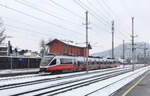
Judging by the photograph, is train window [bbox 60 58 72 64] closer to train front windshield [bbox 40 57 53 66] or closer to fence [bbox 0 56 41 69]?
train front windshield [bbox 40 57 53 66]

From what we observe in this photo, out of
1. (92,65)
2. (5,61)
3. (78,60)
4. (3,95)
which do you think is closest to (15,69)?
(5,61)

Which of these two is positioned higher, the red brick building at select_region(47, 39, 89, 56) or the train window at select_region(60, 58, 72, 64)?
the red brick building at select_region(47, 39, 89, 56)

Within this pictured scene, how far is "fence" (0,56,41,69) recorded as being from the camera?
33.4m

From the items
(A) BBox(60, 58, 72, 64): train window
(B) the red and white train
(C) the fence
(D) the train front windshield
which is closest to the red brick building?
(B) the red and white train

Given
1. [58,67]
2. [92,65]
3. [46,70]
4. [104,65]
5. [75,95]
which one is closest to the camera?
[75,95]

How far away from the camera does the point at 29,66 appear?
131ft

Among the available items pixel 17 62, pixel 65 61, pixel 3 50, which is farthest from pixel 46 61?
pixel 3 50

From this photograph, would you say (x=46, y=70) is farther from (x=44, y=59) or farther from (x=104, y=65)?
(x=104, y=65)

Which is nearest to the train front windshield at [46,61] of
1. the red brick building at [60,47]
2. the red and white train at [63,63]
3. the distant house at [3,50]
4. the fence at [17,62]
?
the red and white train at [63,63]

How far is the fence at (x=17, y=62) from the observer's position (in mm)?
33359

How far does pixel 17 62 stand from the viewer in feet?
119

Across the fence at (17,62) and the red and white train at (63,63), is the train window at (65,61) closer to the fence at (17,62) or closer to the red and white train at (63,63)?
the red and white train at (63,63)

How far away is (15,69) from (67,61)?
858 cm

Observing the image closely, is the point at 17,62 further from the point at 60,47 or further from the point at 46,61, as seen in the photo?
the point at 60,47
